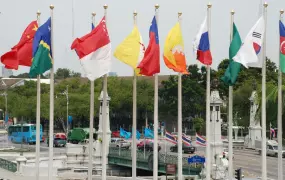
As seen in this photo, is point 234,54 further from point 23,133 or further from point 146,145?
point 23,133

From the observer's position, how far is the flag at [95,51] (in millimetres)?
27125

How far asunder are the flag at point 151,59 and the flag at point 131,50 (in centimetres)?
29

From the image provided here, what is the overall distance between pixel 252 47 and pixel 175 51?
11.8ft

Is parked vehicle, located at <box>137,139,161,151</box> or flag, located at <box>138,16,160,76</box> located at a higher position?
flag, located at <box>138,16,160,76</box>

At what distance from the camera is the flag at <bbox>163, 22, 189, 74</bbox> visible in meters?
28.5

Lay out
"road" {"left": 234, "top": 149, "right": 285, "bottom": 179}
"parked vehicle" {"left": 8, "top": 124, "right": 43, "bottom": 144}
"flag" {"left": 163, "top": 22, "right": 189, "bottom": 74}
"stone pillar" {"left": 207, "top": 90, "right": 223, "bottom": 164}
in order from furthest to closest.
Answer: "parked vehicle" {"left": 8, "top": 124, "right": 43, "bottom": 144}
"road" {"left": 234, "top": 149, "right": 285, "bottom": 179}
"stone pillar" {"left": 207, "top": 90, "right": 223, "bottom": 164}
"flag" {"left": 163, "top": 22, "right": 189, "bottom": 74}

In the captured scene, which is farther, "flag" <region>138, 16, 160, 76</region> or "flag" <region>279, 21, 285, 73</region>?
"flag" <region>138, 16, 160, 76</region>

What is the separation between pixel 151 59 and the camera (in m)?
28.0

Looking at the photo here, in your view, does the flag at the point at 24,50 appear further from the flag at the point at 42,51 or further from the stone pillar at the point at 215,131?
the stone pillar at the point at 215,131

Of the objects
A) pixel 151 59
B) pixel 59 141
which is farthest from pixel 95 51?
pixel 59 141

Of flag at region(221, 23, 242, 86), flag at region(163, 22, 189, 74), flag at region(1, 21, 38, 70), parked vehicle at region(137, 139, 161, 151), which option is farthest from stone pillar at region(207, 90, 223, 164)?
parked vehicle at region(137, 139, 161, 151)

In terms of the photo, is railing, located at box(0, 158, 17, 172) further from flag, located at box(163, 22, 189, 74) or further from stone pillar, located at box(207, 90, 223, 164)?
flag, located at box(163, 22, 189, 74)

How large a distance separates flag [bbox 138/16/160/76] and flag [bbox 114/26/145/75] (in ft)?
0.94

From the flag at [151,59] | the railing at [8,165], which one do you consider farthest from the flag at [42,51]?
the railing at [8,165]
